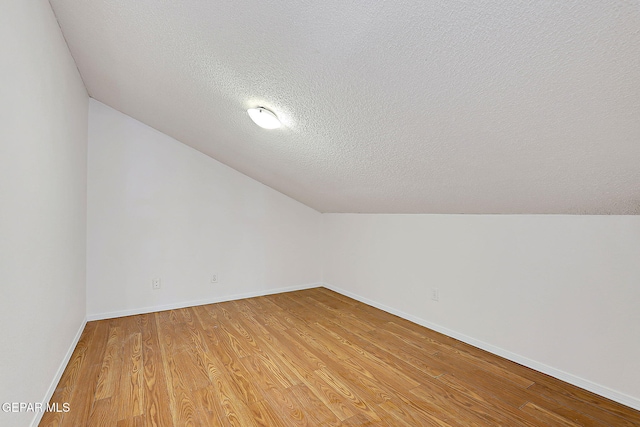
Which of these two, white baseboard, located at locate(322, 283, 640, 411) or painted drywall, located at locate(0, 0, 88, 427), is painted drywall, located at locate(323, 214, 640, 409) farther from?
painted drywall, located at locate(0, 0, 88, 427)

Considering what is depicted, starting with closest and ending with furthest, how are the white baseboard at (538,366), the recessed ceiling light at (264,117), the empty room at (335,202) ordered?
the empty room at (335,202)
the white baseboard at (538,366)
the recessed ceiling light at (264,117)

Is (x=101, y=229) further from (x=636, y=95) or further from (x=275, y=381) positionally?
(x=636, y=95)

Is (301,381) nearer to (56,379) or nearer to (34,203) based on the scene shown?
(56,379)

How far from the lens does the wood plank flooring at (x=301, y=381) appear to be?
67.5 inches

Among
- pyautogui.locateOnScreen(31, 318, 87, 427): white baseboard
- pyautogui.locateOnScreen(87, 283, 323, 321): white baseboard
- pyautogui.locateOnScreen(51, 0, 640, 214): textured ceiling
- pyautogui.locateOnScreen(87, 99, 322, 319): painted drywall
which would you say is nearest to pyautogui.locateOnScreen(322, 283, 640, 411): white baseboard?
pyautogui.locateOnScreen(51, 0, 640, 214): textured ceiling

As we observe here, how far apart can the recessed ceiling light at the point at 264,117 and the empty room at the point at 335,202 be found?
0.05ft

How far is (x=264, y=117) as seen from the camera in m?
2.06

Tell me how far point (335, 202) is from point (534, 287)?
2110 mm

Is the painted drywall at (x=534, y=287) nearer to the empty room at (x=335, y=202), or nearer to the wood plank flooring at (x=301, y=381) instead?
the empty room at (x=335, y=202)

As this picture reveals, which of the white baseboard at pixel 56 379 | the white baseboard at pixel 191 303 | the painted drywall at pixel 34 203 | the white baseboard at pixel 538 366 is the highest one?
the painted drywall at pixel 34 203

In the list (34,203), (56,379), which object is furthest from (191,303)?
(34,203)

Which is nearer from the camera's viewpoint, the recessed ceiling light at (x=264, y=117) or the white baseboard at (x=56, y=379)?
the white baseboard at (x=56, y=379)

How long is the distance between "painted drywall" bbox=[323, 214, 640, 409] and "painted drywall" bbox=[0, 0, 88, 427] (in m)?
2.87

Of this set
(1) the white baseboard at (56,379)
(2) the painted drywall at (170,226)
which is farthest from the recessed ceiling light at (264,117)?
(1) the white baseboard at (56,379)
